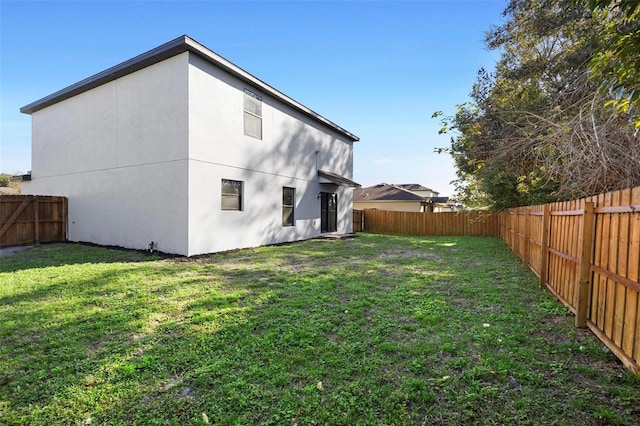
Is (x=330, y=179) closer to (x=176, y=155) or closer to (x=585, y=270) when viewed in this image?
(x=176, y=155)

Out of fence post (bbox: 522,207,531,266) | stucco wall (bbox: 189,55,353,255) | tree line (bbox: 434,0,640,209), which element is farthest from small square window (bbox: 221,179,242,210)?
fence post (bbox: 522,207,531,266)

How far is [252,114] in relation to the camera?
10.6 metres

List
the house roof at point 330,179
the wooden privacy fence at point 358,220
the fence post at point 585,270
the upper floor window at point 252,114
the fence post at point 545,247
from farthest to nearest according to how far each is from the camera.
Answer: the wooden privacy fence at point 358,220, the house roof at point 330,179, the upper floor window at point 252,114, the fence post at point 545,247, the fence post at point 585,270

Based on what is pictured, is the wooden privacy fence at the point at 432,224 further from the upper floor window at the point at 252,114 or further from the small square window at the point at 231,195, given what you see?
the small square window at the point at 231,195

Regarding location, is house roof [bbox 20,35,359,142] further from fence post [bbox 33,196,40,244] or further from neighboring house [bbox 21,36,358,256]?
fence post [bbox 33,196,40,244]

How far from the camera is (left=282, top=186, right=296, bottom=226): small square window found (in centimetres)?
1235

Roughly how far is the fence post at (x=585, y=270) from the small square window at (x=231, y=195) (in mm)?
8526

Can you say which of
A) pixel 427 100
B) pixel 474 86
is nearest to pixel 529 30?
pixel 474 86

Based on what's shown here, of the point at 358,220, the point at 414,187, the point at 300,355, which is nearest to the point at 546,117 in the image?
the point at 300,355

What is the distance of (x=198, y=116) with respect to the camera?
28.4 ft

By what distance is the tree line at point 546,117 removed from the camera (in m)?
5.24

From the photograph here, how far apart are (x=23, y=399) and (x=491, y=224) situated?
62.2ft

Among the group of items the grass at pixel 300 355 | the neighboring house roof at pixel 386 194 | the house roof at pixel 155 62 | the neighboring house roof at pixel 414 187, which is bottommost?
the grass at pixel 300 355

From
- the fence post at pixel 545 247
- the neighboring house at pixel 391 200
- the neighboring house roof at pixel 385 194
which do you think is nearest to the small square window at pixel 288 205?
the fence post at pixel 545 247
